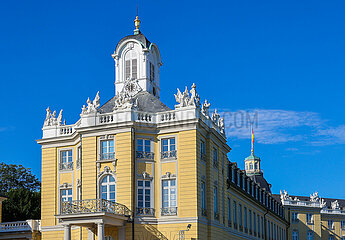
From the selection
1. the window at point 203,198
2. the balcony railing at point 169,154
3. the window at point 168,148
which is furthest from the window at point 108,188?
the window at point 203,198

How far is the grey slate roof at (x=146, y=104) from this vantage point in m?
41.8

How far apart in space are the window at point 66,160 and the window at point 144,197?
697cm

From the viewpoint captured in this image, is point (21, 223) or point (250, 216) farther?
point (250, 216)

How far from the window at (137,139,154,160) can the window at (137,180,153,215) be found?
1776 mm

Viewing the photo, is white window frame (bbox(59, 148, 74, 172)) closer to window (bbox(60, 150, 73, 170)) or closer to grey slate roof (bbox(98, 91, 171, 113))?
window (bbox(60, 150, 73, 170))

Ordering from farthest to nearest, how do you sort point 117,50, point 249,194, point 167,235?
point 249,194
point 117,50
point 167,235

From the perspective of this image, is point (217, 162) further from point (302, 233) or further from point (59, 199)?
point (302, 233)

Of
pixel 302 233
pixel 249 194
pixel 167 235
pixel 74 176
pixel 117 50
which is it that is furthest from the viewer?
pixel 302 233

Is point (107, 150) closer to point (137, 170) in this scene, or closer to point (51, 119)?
point (137, 170)

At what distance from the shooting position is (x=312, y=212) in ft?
317

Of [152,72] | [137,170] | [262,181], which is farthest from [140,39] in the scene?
[262,181]

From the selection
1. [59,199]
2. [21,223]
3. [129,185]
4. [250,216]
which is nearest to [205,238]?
[129,185]

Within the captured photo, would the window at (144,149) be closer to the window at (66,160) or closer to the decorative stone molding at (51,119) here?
the window at (66,160)

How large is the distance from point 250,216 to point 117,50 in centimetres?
2431
